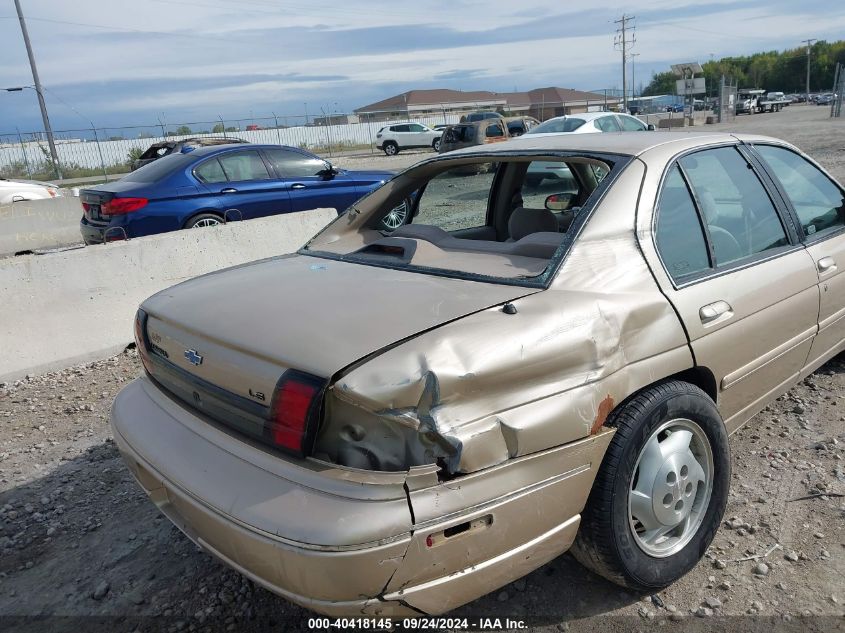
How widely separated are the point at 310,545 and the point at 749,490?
227cm

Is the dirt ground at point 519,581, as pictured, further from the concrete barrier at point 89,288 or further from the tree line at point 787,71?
the tree line at point 787,71

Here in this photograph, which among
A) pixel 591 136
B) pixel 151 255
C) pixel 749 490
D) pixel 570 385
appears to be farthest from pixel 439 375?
pixel 151 255

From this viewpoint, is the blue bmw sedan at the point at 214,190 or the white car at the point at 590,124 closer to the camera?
the blue bmw sedan at the point at 214,190

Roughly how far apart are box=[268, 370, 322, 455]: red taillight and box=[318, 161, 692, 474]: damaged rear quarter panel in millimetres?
57

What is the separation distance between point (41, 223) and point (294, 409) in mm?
11072

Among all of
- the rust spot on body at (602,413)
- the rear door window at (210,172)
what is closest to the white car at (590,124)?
the rear door window at (210,172)

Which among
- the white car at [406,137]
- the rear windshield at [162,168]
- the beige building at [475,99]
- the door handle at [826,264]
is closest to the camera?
the door handle at [826,264]

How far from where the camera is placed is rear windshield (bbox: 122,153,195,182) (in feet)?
25.9

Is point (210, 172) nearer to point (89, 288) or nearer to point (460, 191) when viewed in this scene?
point (89, 288)

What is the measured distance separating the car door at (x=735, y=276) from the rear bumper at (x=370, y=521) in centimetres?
80

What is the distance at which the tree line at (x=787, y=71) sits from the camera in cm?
9512

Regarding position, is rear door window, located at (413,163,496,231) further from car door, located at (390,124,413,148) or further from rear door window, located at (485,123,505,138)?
car door, located at (390,124,413,148)

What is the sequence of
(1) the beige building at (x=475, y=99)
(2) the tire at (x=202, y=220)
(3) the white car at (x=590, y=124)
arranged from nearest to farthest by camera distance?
(2) the tire at (x=202, y=220) < (3) the white car at (x=590, y=124) < (1) the beige building at (x=475, y=99)

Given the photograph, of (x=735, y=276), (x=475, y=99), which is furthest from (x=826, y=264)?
(x=475, y=99)
